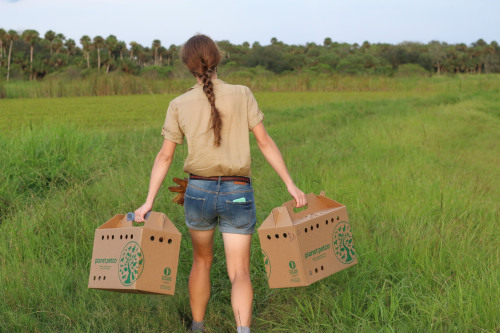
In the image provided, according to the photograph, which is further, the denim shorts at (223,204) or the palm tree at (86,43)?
the palm tree at (86,43)

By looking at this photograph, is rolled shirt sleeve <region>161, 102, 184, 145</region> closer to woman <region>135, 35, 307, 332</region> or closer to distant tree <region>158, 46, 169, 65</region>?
woman <region>135, 35, 307, 332</region>

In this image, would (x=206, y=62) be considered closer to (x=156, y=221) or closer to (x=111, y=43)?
(x=156, y=221)

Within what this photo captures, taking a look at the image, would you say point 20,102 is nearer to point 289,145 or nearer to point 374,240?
point 289,145

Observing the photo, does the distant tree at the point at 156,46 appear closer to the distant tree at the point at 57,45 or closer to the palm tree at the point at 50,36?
the distant tree at the point at 57,45

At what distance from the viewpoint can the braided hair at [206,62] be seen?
8.66 feet

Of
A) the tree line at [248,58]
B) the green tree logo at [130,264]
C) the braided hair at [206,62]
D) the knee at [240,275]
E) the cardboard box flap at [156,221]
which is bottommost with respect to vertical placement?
the knee at [240,275]

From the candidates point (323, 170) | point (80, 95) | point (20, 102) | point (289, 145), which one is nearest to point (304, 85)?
point (80, 95)

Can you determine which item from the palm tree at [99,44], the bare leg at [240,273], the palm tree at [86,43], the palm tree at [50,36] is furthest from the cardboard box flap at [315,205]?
the palm tree at [50,36]

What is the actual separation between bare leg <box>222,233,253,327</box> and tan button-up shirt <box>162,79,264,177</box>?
340 millimetres

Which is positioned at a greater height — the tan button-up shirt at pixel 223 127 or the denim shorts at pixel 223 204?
the tan button-up shirt at pixel 223 127

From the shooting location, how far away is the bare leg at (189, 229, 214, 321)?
288cm

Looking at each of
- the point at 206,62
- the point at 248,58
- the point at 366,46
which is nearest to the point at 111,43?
the point at 248,58

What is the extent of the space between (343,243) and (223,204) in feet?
2.50

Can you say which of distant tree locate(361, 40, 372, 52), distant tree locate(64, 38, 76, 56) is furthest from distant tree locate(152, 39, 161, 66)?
distant tree locate(361, 40, 372, 52)
